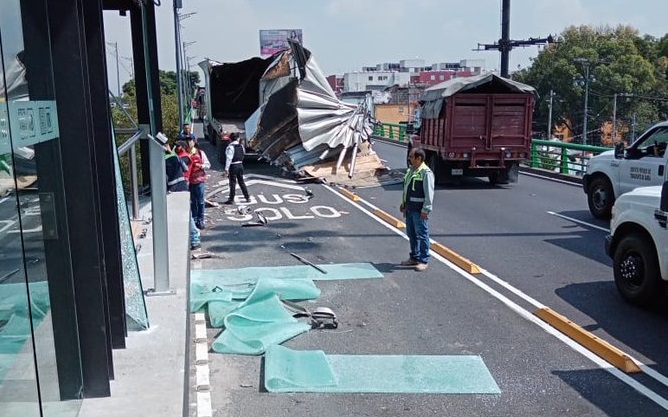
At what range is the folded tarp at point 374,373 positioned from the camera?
5453 mm

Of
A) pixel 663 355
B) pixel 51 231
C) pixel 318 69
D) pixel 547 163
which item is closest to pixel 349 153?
pixel 318 69

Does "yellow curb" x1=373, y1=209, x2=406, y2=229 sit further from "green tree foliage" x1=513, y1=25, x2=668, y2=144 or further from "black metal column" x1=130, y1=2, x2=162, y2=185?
"green tree foliage" x1=513, y1=25, x2=668, y2=144

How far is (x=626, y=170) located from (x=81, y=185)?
12.3 metres

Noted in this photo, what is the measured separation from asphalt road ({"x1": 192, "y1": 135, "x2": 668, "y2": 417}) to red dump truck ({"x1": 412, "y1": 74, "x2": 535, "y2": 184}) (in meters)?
3.90

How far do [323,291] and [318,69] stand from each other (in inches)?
610

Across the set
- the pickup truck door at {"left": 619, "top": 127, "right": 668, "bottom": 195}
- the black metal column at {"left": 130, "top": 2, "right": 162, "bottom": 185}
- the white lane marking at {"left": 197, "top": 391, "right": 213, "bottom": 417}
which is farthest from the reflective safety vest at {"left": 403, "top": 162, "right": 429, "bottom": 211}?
the black metal column at {"left": 130, "top": 2, "right": 162, "bottom": 185}

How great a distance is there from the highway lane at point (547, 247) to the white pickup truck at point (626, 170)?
0.52 metres

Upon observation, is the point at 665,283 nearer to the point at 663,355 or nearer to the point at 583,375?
the point at 663,355

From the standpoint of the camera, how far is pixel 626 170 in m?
13.3

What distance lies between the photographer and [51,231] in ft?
9.65

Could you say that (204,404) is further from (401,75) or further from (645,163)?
(401,75)

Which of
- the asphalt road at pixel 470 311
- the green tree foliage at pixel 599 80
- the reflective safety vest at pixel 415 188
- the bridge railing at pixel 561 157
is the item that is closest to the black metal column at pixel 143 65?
the asphalt road at pixel 470 311

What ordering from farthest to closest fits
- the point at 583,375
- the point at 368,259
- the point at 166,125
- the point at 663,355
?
1. the point at 166,125
2. the point at 368,259
3. the point at 663,355
4. the point at 583,375

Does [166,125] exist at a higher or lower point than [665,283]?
higher
